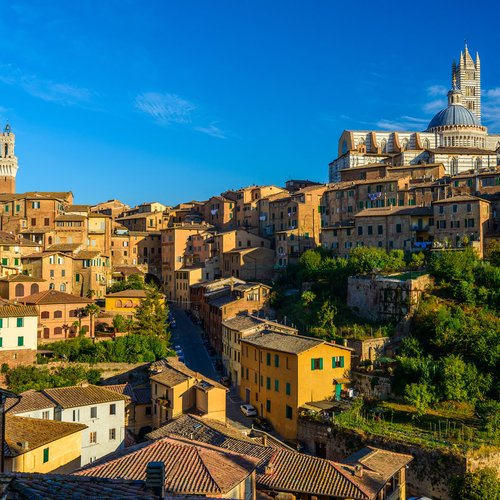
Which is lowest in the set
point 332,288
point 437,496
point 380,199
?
point 437,496

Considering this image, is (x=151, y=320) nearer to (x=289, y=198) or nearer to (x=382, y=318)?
(x=382, y=318)

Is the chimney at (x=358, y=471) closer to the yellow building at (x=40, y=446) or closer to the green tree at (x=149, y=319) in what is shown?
the yellow building at (x=40, y=446)

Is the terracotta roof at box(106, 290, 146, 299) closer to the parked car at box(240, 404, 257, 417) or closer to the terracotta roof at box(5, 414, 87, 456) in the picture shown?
the parked car at box(240, 404, 257, 417)

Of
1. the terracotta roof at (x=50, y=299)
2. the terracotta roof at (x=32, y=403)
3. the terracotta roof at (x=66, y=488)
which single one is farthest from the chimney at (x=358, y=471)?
the terracotta roof at (x=50, y=299)

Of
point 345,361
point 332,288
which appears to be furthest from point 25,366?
point 332,288

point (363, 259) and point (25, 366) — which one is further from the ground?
point (363, 259)

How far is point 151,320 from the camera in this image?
154 feet

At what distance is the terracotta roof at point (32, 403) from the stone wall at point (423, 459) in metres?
15.0

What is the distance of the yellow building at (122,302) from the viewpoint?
5050 centimetres

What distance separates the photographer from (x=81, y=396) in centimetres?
3234

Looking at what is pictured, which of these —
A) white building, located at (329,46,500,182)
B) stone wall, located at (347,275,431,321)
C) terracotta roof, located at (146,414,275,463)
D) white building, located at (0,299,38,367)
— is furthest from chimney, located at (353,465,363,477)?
white building, located at (329,46,500,182)

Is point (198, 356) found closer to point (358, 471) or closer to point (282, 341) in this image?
point (282, 341)

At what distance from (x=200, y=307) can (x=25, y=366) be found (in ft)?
71.1

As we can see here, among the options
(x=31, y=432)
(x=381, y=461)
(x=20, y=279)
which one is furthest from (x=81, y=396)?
(x=20, y=279)
